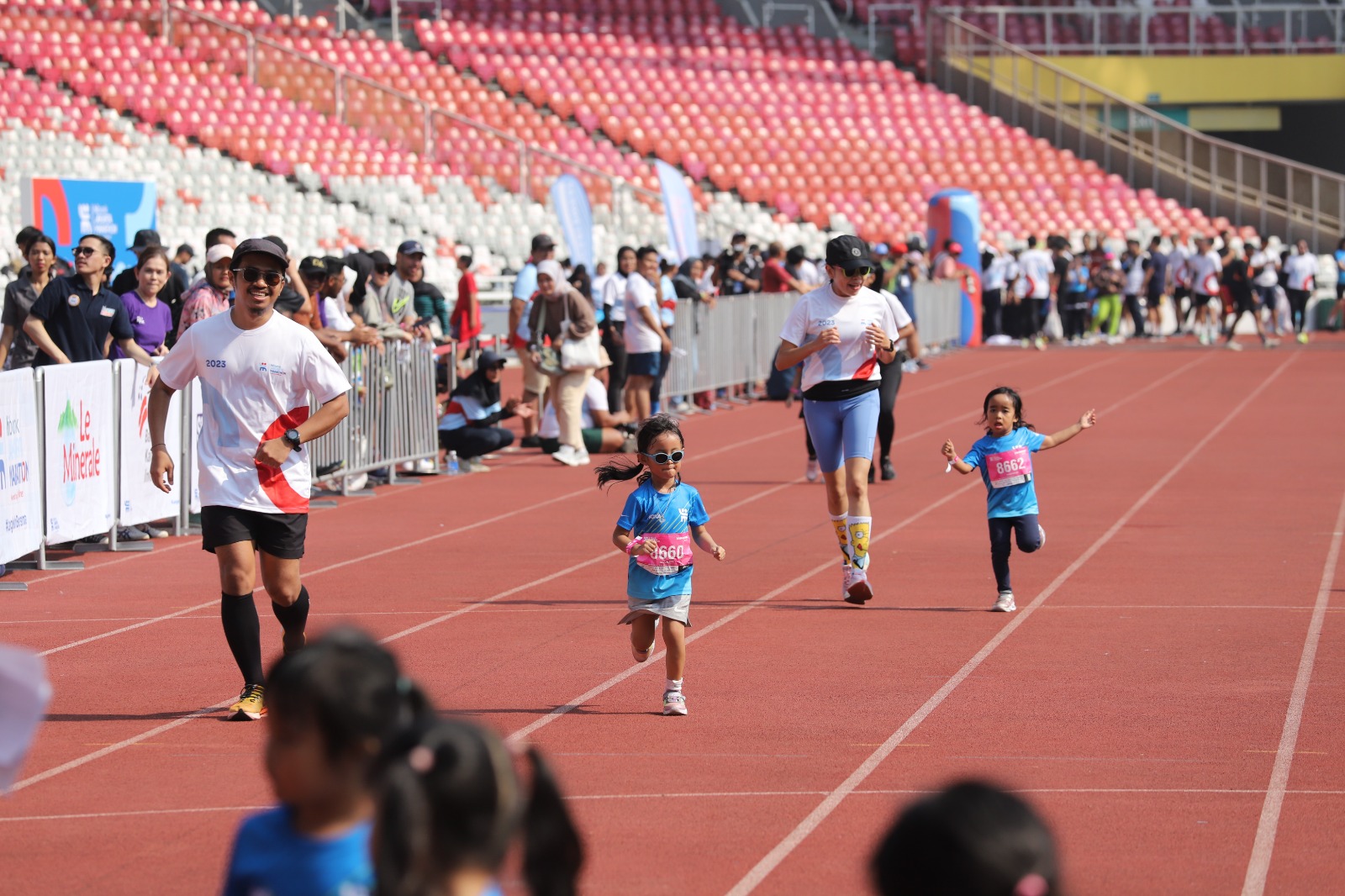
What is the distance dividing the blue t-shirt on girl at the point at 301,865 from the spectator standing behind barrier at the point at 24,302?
976 centimetres

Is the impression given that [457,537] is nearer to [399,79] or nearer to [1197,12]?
[399,79]

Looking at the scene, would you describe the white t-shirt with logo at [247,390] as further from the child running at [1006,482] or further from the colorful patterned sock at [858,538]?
the child running at [1006,482]

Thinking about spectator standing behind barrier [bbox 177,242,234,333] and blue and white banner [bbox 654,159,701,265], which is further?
blue and white banner [bbox 654,159,701,265]

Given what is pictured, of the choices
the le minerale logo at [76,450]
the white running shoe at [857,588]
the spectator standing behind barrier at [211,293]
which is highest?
the spectator standing behind barrier at [211,293]

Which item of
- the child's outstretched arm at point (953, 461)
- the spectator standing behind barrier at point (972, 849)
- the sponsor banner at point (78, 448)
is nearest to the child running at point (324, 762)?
the spectator standing behind barrier at point (972, 849)

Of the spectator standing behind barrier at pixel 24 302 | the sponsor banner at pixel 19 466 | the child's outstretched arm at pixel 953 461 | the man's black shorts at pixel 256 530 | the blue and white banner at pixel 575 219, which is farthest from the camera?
the blue and white banner at pixel 575 219

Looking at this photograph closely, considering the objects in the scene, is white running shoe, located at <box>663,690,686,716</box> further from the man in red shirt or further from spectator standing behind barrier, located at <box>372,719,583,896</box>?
the man in red shirt

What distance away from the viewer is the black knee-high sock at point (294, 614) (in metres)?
7.33

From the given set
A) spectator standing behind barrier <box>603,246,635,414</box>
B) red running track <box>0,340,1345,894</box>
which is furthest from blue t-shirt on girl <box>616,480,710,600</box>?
spectator standing behind barrier <box>603,246,635,414</box>

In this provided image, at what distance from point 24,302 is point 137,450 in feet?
3.94

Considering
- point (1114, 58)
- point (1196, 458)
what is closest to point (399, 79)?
point (1114, 58)

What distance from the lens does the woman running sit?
9.95 m

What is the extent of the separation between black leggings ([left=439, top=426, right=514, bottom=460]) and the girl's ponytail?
45.4ft

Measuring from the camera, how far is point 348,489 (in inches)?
588
